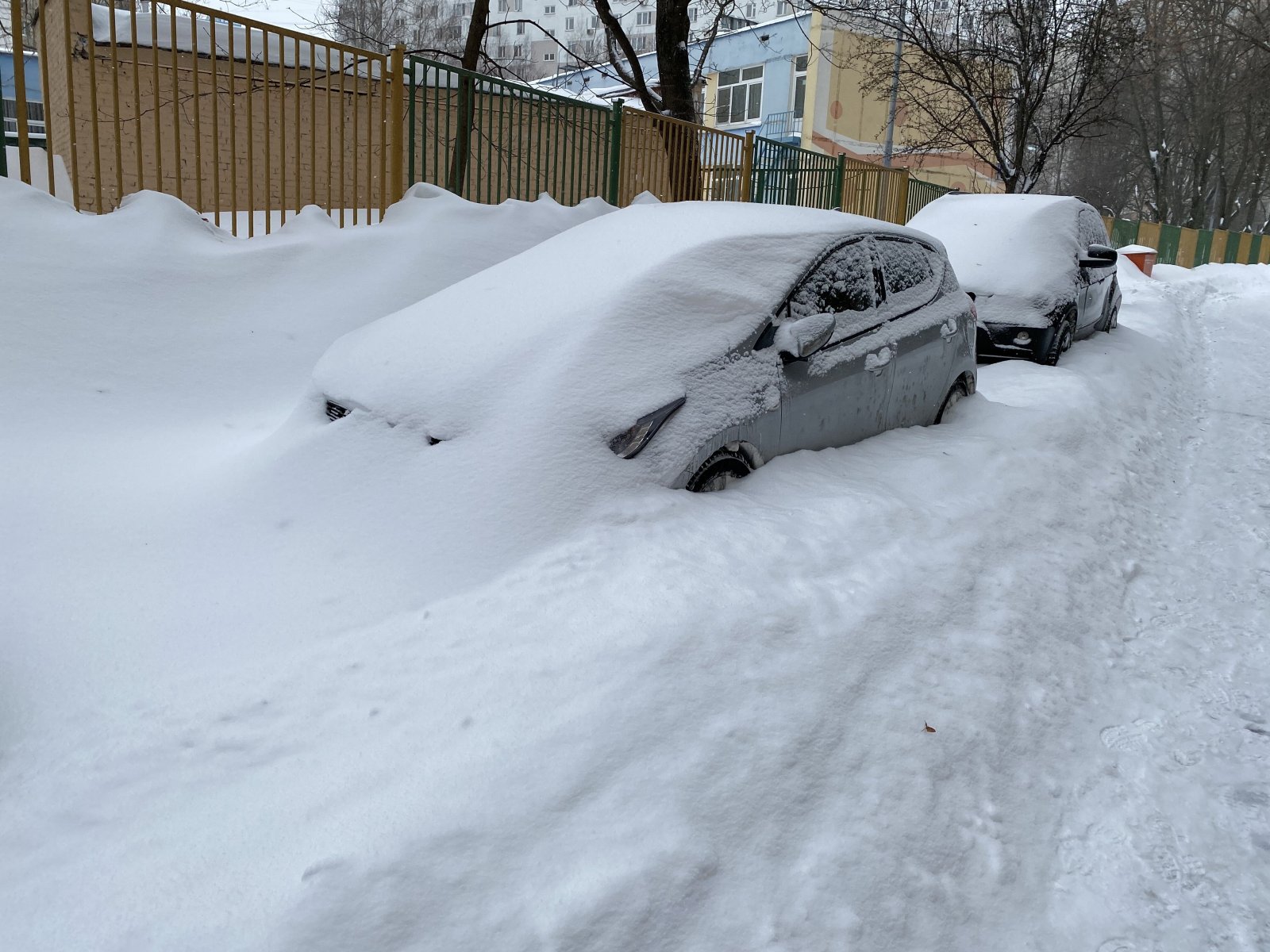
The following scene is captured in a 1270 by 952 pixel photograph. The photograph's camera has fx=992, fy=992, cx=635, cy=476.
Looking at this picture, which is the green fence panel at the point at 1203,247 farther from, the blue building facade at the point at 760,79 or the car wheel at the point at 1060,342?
the car wheel at the point at 1060,342

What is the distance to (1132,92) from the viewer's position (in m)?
39.6

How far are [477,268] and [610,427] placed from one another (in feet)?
16.1

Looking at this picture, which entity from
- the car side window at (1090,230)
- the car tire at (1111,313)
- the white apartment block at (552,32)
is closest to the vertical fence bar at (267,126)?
the car side window at (1090,230)

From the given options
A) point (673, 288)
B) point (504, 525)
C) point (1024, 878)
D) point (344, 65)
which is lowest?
point (1024, 878)

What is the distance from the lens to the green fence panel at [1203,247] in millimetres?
35844

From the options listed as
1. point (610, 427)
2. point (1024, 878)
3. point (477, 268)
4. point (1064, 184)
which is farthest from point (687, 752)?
point (1064, 184)

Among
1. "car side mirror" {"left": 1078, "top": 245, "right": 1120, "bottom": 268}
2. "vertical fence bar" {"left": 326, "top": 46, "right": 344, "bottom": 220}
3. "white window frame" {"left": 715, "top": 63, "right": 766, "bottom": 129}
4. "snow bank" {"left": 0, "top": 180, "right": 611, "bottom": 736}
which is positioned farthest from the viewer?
"white window frame" {"left": 715, "top": 63, "right": 766, "bottom": 129}

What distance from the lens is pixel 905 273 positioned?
576 centimetres

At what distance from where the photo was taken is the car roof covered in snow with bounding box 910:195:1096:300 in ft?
31.0

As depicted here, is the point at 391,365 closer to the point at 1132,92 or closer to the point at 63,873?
the point at 63,873

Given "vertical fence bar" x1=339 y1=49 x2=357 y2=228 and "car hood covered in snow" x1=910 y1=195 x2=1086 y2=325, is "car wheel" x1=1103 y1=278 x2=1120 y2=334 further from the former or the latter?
"vertical fence bar" x1=339 y1=49 x2=357 y2=228

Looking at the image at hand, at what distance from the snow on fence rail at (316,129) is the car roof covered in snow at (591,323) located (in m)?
2.75

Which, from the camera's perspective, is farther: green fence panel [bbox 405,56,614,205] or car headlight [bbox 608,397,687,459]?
green fence panel [bbox 405,56,614,205]

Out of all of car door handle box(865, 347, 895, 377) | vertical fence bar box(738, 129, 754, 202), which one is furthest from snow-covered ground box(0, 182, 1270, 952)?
vertical fence bar box(738, 129, 754, 202)
